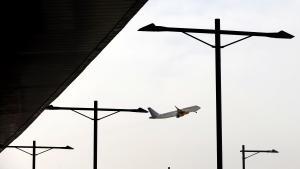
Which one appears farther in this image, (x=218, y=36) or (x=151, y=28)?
(x=218, y=36)

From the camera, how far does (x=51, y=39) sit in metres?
37.5

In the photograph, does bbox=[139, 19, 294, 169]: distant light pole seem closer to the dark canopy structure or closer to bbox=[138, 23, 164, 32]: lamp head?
bbox=[138, 23, 164, 32]: lamp head

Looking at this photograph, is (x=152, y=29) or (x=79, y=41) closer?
(x=152, y=29)

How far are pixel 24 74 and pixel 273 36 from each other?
24.1 metres

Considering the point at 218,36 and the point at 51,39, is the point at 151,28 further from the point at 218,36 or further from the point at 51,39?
the point at 51,39

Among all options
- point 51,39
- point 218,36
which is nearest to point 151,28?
point 218,36

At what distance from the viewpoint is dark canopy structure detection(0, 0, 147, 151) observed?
99.9 feet

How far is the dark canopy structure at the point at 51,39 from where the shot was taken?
3044 cm

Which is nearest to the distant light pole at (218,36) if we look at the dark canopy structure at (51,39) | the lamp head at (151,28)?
the lamp head at (151,28)

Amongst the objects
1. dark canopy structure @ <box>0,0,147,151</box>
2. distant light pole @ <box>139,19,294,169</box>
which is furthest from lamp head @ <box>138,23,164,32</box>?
dark canopy structure @ <box>0,0,147,151</box>

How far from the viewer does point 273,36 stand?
27266 millimetres

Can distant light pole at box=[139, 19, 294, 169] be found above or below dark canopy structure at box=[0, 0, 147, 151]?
below

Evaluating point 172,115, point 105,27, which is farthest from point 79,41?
point 172,115

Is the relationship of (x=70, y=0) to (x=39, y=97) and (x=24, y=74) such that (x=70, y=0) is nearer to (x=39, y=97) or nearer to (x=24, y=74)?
(x=24, y=74)
